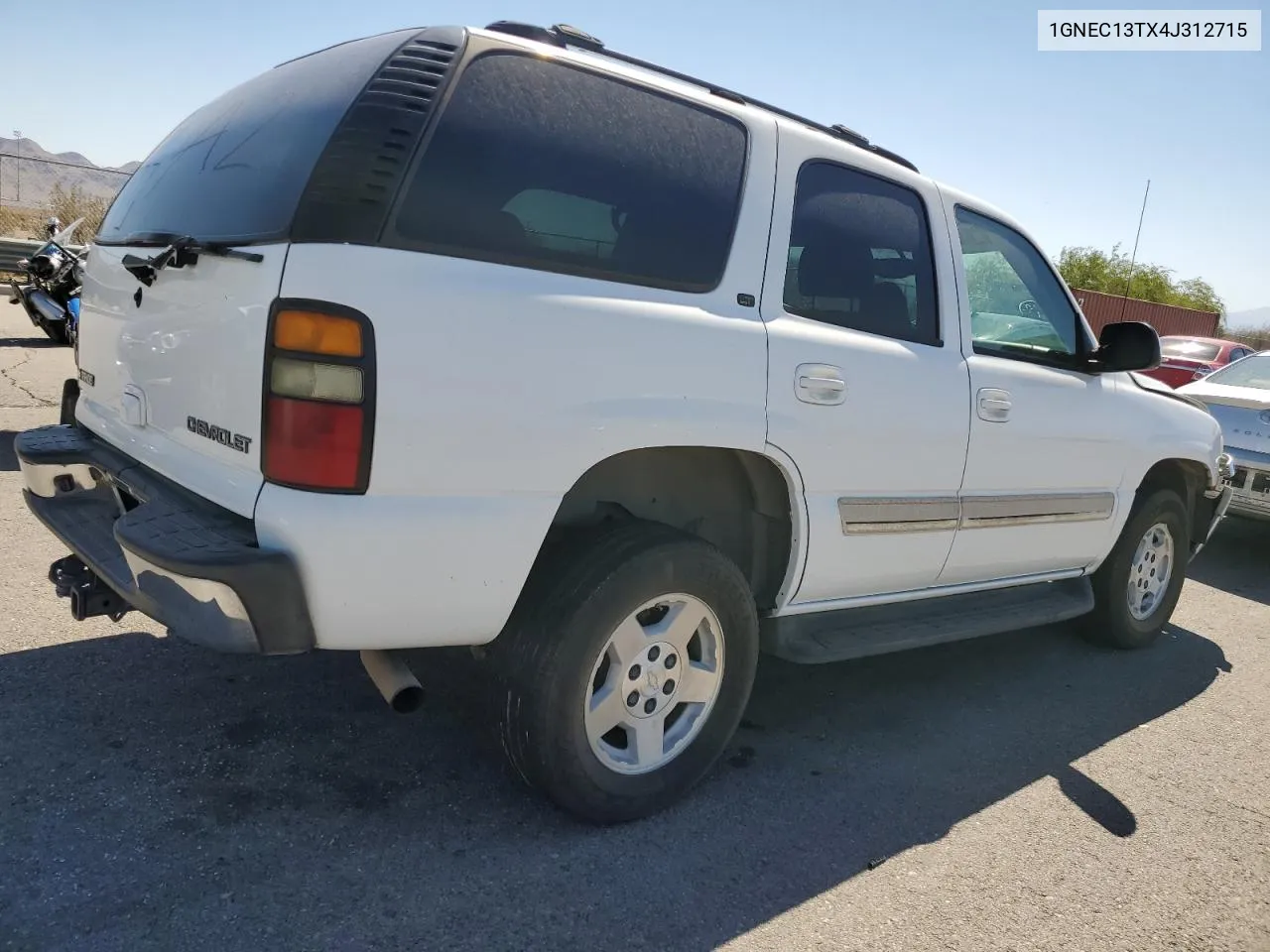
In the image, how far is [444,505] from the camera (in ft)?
7.23

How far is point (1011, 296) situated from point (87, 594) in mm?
3528

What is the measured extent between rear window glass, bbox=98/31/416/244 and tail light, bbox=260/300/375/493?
0.84ft

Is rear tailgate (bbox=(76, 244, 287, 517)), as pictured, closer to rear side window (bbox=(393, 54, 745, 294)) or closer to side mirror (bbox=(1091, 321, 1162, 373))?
rear side window (bbox=(393, 54, 745, 294))

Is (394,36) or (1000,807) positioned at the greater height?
(394,36)

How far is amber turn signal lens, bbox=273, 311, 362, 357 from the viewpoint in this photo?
205 centimetres

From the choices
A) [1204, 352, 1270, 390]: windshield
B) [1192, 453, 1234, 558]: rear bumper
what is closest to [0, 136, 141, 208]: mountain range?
[1192, 453, 1234, 558]: rear bumper

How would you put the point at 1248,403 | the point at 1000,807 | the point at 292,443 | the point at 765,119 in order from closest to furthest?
1. the point at 292,443
2. the point at 765,119
3. the point at 1000,807
4. the point at 1248,403

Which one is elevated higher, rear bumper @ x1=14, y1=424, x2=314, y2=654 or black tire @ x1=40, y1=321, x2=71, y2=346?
rear bumper @ x1=14, y1=424, x2=314, y2=654

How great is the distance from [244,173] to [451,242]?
Result: 72 centimetres

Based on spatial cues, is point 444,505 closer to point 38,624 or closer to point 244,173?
point 244,173

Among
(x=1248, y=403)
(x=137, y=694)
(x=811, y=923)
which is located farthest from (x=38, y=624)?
(x=1248, y=403)

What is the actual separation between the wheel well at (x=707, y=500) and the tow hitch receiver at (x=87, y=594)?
1284 mm

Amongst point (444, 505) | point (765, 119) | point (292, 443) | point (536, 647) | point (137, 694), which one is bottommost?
point (137, 694)

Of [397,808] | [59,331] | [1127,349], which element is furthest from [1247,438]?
[59,331]
